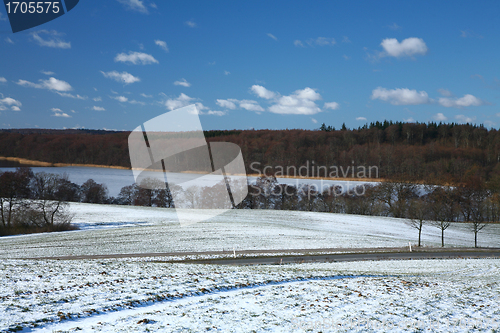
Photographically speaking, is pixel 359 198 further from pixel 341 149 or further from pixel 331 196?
pixel 341 149

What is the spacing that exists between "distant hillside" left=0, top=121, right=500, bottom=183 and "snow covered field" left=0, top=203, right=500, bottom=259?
19.7 m

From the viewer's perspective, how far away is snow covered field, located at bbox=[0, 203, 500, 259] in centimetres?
2902

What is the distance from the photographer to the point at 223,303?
8.76 metres

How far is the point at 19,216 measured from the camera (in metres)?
42.9

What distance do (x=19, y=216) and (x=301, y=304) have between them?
48.0m

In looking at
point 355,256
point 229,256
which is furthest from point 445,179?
point 229,256

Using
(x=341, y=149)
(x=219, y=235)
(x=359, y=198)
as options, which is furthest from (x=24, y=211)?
(x=341, y=149)

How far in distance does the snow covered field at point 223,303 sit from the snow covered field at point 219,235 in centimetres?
1743

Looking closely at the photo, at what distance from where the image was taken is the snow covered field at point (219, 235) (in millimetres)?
29016

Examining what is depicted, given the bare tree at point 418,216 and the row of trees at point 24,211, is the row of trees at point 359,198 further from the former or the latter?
the row of trees at point 24,211

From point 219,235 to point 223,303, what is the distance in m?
26.5

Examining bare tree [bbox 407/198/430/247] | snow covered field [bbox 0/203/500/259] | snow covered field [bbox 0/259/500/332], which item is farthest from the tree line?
snow covered field [bbox 0/259/500/332]

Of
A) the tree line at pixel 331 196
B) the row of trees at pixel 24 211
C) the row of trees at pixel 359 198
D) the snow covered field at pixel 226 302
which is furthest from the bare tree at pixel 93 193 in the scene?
the snow covered field at pixel 226 302

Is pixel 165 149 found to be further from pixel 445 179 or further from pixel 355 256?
pixel 445 179
